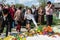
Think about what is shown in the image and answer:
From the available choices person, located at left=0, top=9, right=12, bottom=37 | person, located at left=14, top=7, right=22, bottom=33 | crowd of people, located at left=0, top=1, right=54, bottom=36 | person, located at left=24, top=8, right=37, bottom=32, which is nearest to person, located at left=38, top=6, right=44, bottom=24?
crowd of people, located at left=0, top=1, right=54, bottom=36

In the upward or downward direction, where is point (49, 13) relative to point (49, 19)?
upward

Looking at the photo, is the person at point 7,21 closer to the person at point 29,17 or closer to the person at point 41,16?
the person at point 29,17

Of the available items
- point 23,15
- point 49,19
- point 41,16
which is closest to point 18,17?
point 23,15

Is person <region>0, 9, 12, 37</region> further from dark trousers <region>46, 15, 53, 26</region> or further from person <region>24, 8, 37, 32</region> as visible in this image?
dark trousers <region>46, 15, 53, 26</region>

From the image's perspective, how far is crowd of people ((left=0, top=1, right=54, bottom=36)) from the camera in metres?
3.65

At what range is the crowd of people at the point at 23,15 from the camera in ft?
12.0

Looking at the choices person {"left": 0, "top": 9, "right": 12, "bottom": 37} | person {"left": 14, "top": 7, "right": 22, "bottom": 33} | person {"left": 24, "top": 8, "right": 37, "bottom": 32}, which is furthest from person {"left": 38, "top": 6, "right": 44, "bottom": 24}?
person {"left": 0, "top": 9, "right": 12, "bottom": 37}

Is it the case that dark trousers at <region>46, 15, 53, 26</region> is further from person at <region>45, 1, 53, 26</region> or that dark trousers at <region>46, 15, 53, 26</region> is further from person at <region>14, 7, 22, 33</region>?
person at <region>14, 7, 22, 33</region>

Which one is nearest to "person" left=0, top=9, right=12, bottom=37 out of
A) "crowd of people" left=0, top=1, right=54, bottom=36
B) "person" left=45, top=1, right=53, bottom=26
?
"crowd of people" left=0, top=1, right=54, bottom=36

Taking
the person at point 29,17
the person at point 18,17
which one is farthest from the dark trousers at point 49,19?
the person at point 18,17

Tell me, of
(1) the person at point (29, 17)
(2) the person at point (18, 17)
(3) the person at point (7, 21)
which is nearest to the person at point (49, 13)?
(1) the person at point (29, 17)

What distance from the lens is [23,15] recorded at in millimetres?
3664

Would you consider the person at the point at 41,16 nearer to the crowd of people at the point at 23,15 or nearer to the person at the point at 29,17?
the crowd of people at the point at 23,15

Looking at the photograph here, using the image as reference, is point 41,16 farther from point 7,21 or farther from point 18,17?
point 7,21
